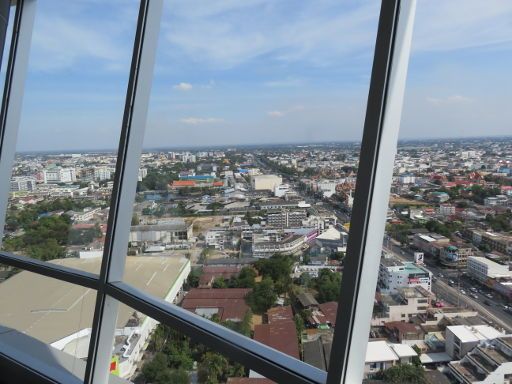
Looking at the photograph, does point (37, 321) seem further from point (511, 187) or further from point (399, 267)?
point (511, 187)

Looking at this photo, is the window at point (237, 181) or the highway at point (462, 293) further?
the window at point (237, 181)

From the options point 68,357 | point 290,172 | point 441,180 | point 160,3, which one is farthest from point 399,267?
point 68,357

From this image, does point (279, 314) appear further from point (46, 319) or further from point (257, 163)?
point (46, 319)

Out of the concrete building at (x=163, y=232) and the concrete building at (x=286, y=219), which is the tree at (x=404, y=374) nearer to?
the concrete building at (x=286, y=219)

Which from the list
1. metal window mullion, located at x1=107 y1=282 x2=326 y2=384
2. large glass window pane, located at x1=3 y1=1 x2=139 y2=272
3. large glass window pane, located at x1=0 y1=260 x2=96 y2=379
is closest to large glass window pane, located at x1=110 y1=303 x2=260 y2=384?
metal window mullion, located at x1=107 y1=282 x2=326 y2=384

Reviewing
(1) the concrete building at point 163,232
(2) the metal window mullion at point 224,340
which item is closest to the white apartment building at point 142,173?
(1) the concrete building at point 163,232

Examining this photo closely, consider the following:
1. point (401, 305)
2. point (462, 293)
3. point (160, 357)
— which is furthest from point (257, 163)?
point (160, 357)

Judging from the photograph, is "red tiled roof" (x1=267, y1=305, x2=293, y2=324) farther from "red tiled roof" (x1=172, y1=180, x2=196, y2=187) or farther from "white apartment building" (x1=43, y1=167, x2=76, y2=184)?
"white apartment building" (x1=43, y1=167, x2=76, y2=184)
